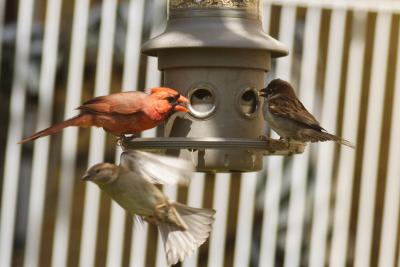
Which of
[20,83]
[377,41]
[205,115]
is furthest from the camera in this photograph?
[377,41]

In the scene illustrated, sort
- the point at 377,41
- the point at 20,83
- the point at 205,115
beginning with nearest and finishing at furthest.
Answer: the point at 205,115 < the point at 20,83 < the point at 377,41

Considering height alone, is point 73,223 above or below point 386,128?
below

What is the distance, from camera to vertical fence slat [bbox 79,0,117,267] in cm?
774

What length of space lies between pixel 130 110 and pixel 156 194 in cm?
51

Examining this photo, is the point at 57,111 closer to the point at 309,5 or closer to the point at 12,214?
the point at 12,214

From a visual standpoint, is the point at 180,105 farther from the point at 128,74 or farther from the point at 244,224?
the point at 244,224

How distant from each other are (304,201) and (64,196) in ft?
5.76

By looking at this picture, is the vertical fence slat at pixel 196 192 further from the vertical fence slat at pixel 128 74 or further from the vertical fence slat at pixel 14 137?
the vertical fence slat at pixel 14 137

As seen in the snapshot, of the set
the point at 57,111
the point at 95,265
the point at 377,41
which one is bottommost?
the point at 95,265

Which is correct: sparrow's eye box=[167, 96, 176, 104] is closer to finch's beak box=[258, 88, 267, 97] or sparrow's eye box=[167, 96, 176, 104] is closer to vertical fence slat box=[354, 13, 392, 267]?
finch's beak box=[258, 88, 267, 97]

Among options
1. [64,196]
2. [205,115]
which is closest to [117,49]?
[64,196]

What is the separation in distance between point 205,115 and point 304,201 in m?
3.32

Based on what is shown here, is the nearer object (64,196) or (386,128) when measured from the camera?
(64,196)

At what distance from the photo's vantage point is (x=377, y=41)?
827 cm
